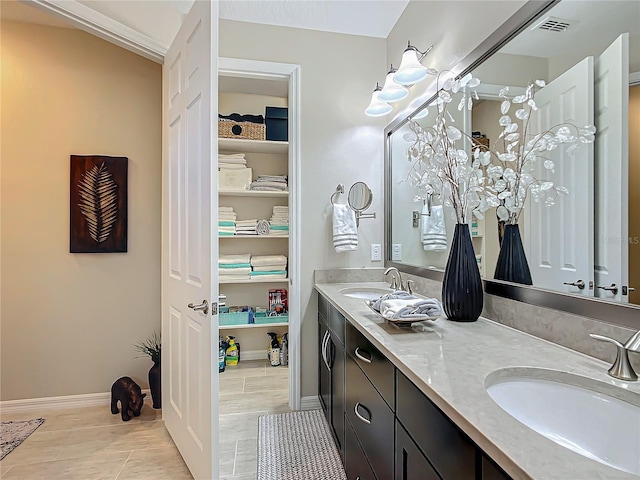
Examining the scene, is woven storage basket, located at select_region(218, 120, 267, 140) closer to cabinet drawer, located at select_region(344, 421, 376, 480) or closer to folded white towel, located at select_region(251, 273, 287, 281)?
folded white towel, located at select_region(251, 273, 287, 281)

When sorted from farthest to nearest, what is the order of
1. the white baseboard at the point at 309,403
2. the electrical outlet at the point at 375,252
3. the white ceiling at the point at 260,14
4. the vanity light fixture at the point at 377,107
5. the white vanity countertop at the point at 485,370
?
the electrical outlet at the point at 375,252 < the white baseboard at the point at 309,403 < the vanity light fixture at the point at 377,107 < the white ceiling at the point at 260,14 < the white vanity countertop at the point at 485,370

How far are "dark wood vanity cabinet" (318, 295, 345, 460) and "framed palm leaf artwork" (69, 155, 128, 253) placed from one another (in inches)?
60.9

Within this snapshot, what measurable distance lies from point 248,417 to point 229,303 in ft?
3.92

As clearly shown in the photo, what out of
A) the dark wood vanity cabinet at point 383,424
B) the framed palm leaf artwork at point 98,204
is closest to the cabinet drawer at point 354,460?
the dark wood vanity cabinet at point 383,424

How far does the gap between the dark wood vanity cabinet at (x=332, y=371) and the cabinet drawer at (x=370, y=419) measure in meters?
0.15

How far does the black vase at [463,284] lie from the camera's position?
4.26 ft

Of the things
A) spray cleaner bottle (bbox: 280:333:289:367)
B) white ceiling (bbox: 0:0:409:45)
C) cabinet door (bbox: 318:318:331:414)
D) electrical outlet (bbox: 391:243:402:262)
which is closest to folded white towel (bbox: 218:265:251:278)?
spray cleaner bottle (bbox: 280:333:289:367)

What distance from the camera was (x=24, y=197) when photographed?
2275mm

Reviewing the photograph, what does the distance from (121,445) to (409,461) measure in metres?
1.82

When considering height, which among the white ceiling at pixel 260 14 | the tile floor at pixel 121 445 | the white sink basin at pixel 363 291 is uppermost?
the white ceiling at pixel 260 14

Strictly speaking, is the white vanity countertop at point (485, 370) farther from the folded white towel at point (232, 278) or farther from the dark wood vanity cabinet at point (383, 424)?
the folded white towel at point (232, 278)

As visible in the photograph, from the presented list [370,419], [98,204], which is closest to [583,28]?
[370,419]

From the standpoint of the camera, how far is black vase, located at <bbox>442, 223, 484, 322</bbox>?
1.30 meters

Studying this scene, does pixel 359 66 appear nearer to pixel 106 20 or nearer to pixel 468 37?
pixel 468 37
